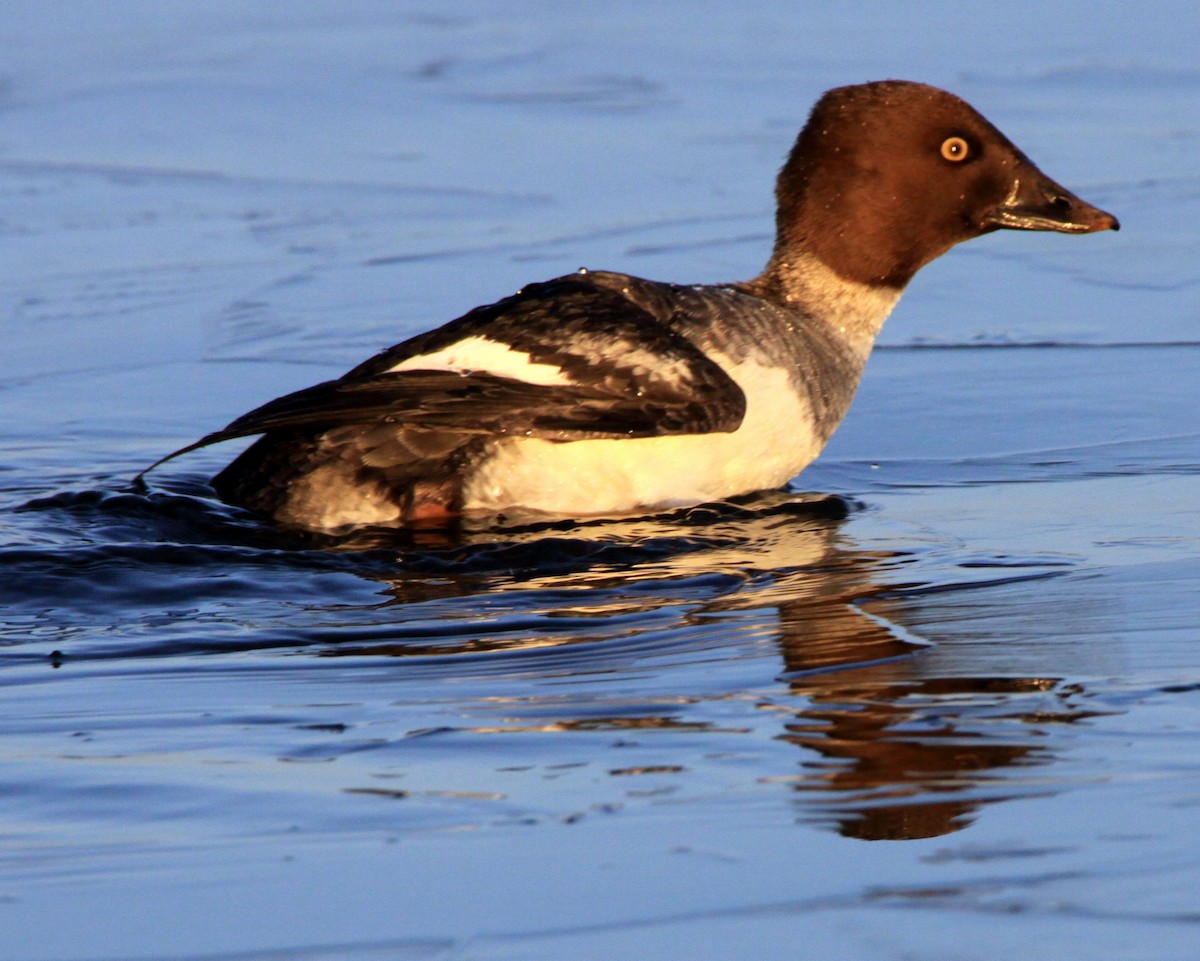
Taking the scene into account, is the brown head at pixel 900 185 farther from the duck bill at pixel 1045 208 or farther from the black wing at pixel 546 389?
the black wing at pixel 546 389

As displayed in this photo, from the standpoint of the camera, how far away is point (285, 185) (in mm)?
10203

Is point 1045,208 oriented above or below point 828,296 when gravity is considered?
above

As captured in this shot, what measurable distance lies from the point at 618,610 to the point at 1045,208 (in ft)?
8.49

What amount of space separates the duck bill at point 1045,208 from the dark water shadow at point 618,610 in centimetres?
124

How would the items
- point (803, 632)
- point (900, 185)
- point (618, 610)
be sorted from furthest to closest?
1. point (900, 185)
2. point (618, 610)
3. point (803, 632)

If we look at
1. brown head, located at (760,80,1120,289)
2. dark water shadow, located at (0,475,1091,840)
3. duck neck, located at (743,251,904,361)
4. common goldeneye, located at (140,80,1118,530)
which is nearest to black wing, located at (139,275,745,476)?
common goldeneye, located at (140,80,1118,530)

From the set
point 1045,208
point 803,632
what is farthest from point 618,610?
point 1045,208

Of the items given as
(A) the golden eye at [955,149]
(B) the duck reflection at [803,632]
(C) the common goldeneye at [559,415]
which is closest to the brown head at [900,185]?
(A) the golden eye at [955,149]

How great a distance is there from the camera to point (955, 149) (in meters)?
6.62

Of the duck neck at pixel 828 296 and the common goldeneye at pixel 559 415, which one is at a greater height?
the duck neck at pixel 828 296

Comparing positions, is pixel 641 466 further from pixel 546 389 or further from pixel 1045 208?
pixel 1045 208

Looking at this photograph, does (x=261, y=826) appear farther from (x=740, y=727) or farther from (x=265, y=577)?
(x=265, y=577)

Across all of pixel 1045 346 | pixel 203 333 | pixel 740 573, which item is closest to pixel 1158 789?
pixel 740 573

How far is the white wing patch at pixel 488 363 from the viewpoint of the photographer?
18.9 feet
